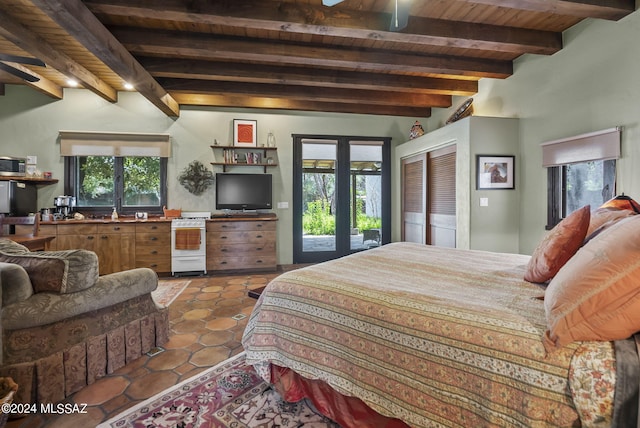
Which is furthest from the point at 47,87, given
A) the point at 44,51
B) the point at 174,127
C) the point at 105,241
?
the point at 105,241

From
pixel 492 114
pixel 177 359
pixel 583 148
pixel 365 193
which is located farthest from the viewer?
pixel 365 193

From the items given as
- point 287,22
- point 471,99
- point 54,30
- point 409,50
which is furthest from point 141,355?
point 471,99

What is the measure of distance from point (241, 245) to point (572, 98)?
4.46 m

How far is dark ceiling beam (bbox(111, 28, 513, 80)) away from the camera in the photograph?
293 centimetres

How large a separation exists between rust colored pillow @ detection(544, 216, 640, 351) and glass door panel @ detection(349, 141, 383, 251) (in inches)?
176

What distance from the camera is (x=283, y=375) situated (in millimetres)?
1541

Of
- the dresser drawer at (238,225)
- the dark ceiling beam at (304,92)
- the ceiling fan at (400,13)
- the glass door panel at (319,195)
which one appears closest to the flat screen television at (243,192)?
the dresser drawer at (238,225)

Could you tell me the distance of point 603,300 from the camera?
88 centimetres

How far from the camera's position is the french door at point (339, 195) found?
524cm

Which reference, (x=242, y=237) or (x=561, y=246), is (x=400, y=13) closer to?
(x=561, y=246)

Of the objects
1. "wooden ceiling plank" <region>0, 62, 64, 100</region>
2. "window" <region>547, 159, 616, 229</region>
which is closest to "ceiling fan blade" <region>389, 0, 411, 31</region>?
"window" <region>547, 159, 616, 229</region>

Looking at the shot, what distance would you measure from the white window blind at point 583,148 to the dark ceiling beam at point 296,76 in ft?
5.32

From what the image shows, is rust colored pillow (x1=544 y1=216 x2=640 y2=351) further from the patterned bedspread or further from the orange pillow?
the orange pillow

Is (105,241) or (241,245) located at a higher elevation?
(105,241)
